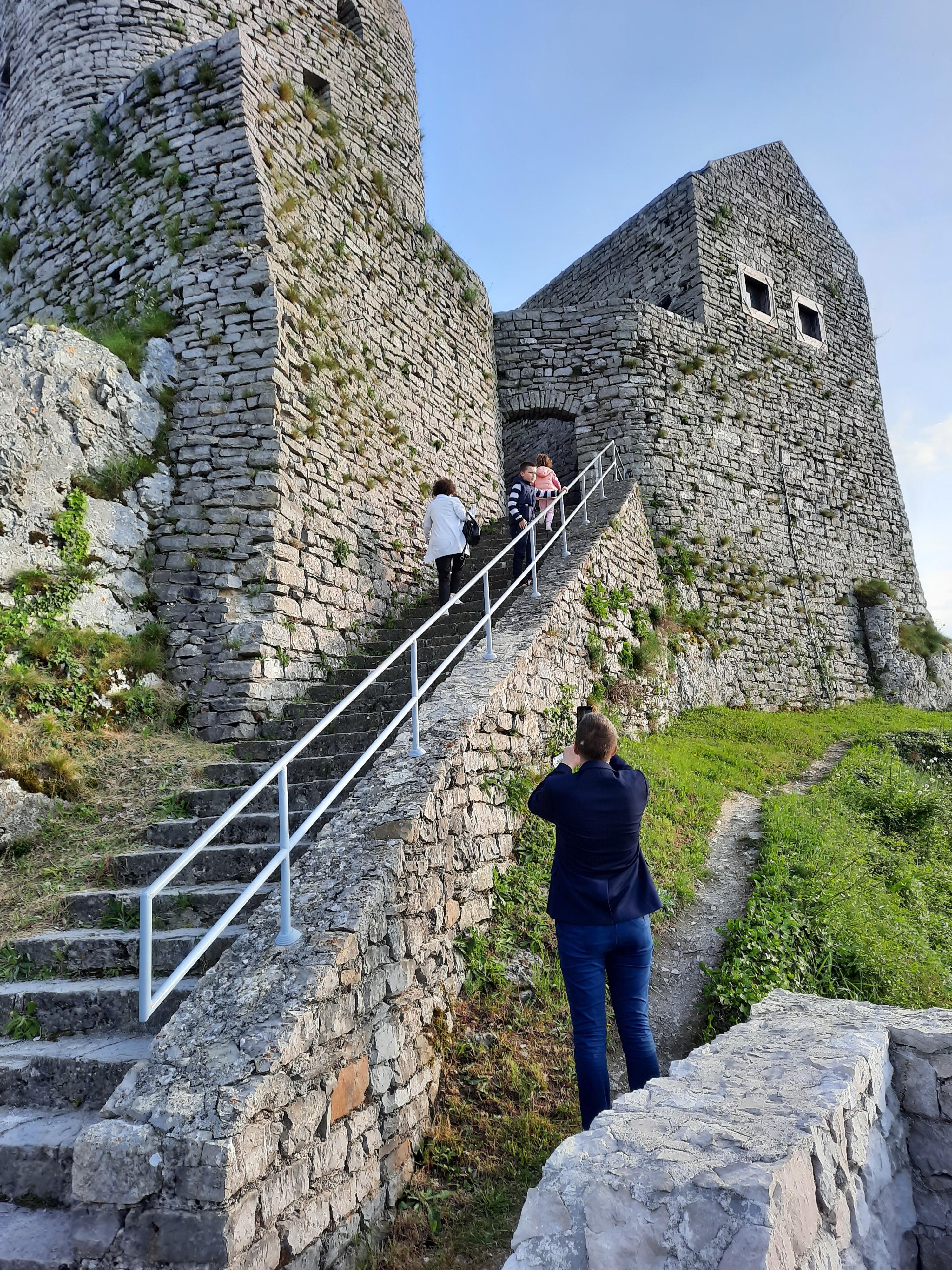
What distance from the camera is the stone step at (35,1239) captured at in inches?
89.7

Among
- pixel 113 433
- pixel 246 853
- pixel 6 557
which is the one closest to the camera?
pixel 246 853

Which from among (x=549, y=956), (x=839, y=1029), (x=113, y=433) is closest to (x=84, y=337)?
(x=113, y=433)

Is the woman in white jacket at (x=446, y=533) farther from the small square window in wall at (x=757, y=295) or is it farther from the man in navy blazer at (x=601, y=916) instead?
the small square window in wall at (x=757, y=295)

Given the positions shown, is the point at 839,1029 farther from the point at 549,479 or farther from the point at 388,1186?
the point at 549,479

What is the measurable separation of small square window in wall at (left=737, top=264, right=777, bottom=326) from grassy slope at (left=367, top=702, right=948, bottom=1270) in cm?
1112

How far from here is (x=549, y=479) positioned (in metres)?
9.00

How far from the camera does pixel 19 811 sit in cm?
452

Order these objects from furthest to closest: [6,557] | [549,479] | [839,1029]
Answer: [549,479]
[6,557]
[839,1029]

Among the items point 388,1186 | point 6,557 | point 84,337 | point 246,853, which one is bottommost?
point 388,1186

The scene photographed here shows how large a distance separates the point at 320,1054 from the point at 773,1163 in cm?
157

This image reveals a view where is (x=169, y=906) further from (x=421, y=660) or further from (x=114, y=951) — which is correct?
(x=421, y=660)

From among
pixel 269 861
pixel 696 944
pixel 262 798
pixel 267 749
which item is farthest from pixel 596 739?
pixel 267 749

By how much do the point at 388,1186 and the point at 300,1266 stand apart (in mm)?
521

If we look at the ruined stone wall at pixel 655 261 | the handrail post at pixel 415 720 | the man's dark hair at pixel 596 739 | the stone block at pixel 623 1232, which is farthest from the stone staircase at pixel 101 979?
the ruined stone wall at pixel 655 261
